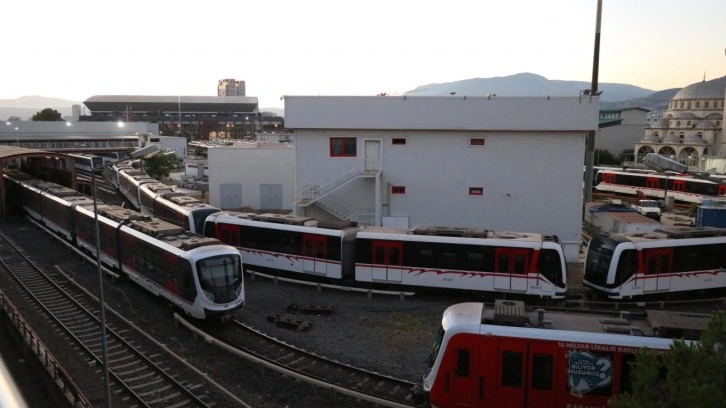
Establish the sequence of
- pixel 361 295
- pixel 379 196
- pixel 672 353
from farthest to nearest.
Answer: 1. pixel 379 196
2. pixel 361 295
3. pixel 672 353

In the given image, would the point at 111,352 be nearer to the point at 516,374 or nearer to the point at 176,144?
the point at 516,374

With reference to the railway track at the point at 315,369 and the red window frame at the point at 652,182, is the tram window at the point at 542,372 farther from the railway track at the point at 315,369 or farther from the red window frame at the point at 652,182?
the red window frame at the point at 652,182

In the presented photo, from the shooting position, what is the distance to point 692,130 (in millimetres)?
94500

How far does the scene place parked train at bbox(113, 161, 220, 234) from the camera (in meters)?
26.5

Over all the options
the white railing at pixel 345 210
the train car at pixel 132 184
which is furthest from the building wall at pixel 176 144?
the white railing at pixel 345 210

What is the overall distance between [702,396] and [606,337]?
4.61 m

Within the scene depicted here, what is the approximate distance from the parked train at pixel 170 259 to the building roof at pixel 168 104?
127197 mm

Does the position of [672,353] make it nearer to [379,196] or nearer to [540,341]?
[540,341]

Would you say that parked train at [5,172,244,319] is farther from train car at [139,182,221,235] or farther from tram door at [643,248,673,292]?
tram door at [643,248,673,292]

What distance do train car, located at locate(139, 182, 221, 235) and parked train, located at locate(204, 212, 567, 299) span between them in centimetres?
336

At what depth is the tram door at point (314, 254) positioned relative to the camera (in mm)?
22266

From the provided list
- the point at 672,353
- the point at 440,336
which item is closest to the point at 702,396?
the point at 672,353

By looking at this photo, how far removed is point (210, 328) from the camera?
1788cm

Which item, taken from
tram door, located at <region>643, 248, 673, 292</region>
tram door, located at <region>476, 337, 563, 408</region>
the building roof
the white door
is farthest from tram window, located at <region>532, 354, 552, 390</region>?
the building roof
